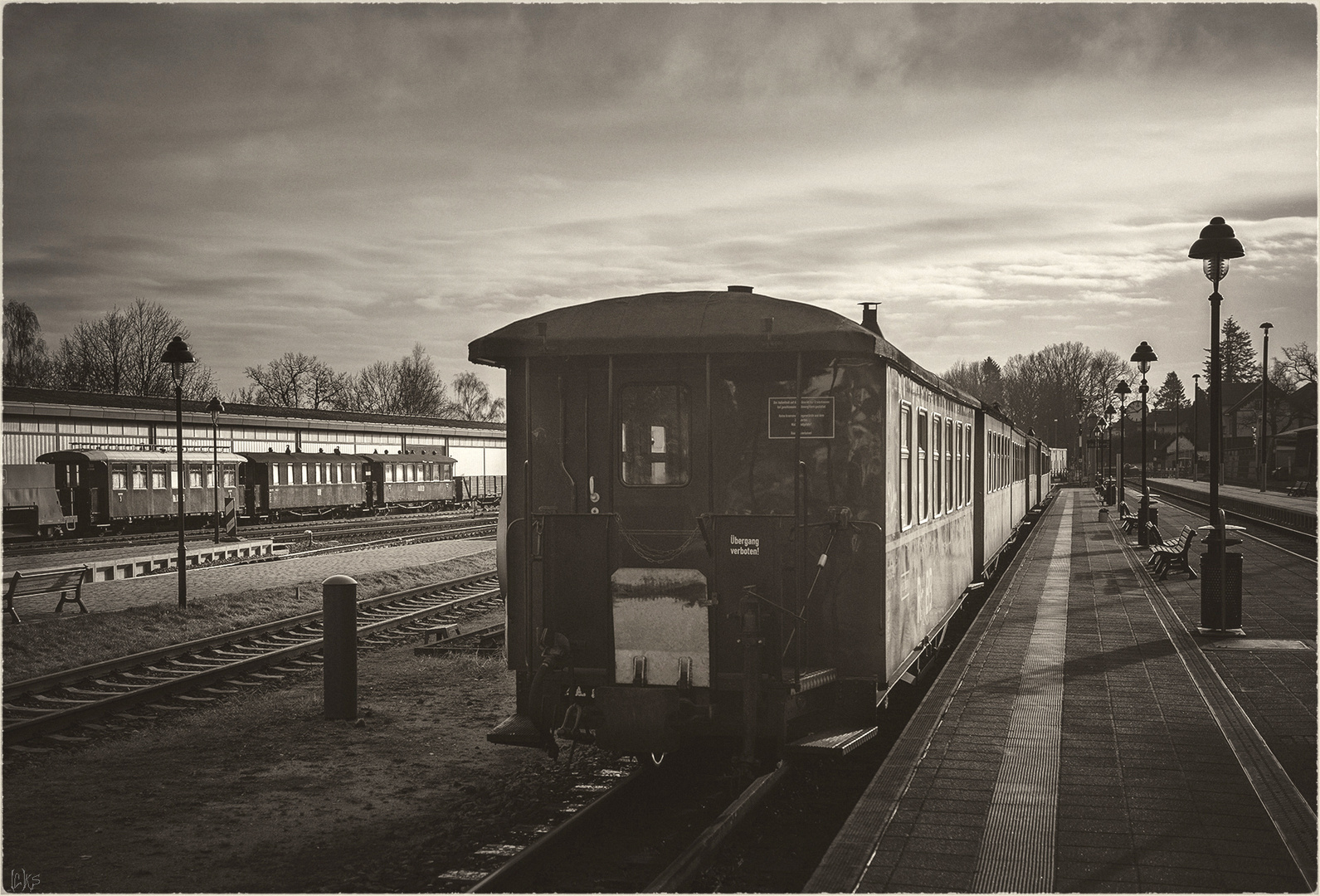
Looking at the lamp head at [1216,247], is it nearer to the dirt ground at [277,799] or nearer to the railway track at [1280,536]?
the dirt ground at [277,799]

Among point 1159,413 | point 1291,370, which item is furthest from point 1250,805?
point 1159,413

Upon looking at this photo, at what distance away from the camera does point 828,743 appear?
22.0ft

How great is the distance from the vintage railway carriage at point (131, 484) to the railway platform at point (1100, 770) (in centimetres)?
3079

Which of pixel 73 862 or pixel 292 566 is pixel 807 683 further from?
pixel 292 566

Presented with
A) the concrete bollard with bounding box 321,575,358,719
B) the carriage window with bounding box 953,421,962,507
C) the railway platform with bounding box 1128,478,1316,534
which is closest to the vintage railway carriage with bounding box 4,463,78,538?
the concrete bollard with bounding box 321,575,358,719

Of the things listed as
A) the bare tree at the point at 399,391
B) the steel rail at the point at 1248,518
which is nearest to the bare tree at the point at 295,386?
the bare tree at the point at 399,391

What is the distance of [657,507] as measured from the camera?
7.20 metres

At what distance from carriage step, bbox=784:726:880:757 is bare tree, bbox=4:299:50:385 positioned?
44.6 metres

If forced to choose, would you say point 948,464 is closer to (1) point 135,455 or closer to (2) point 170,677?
(2) point 170,677

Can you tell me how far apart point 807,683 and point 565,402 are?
241 cm

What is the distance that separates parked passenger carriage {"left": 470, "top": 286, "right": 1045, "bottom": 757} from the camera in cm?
673

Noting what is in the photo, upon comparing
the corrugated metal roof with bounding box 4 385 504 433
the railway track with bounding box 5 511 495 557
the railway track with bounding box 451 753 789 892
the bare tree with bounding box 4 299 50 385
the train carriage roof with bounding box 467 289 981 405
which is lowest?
the railway track with bounding box 5 511 495 557

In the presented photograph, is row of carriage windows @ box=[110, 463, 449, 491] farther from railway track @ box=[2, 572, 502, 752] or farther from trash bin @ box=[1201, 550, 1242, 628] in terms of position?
trash bin @ box=[1201, 550, 1242, 628]

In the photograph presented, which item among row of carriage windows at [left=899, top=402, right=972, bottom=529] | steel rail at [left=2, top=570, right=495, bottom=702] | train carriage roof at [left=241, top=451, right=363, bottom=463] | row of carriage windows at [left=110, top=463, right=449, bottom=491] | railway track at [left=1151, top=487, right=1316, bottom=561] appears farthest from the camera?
train carriage roof at [left=241, top=451, right=363, bottom=463]
